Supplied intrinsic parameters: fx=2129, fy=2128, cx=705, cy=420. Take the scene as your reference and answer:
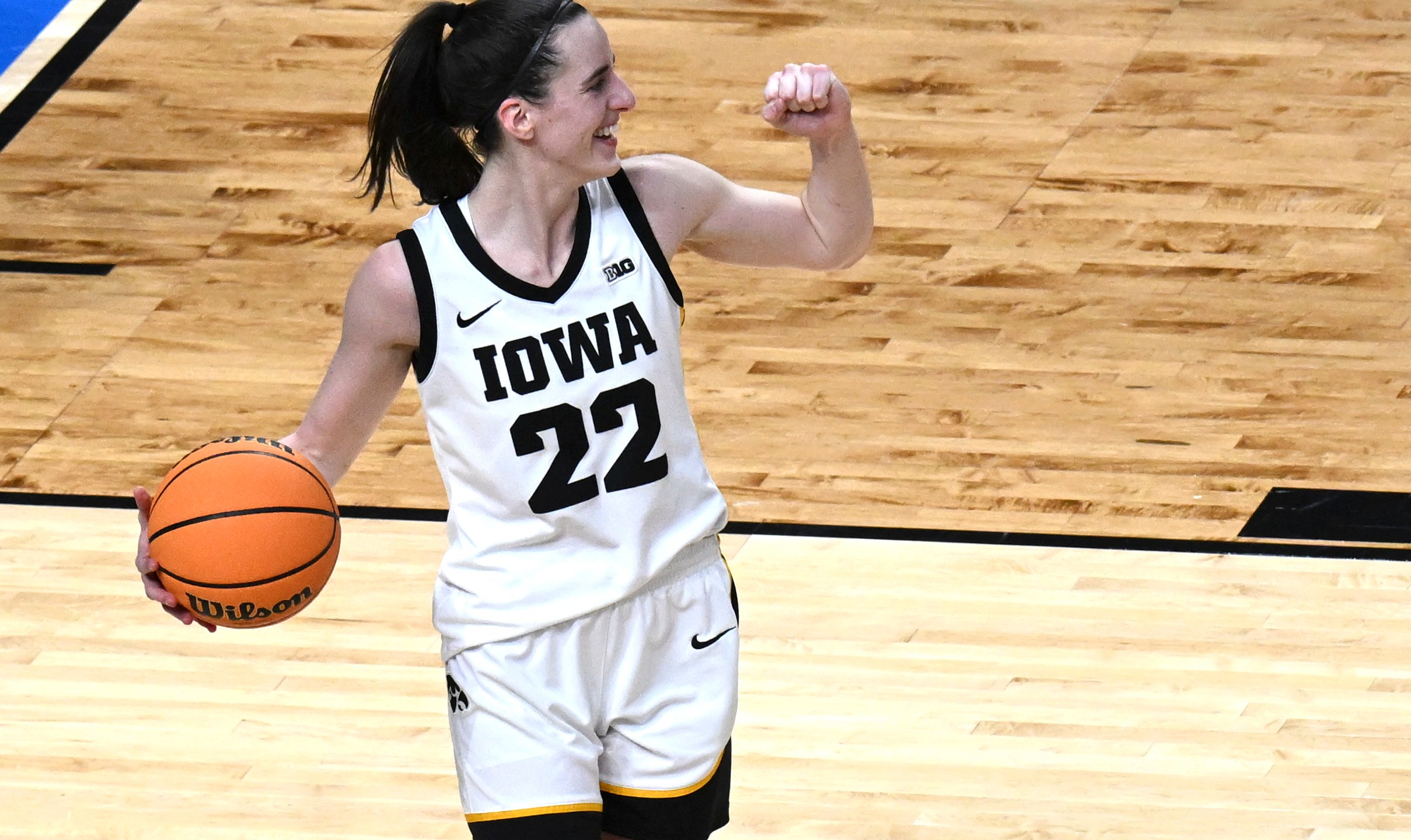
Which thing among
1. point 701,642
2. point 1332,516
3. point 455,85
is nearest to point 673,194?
point 455,85

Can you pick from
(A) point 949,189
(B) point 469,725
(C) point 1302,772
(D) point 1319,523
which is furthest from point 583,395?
(A) point 949,189

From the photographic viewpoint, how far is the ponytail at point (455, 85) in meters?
2.82

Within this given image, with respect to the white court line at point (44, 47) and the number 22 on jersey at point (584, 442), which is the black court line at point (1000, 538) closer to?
the number 22 on jersey at point (584, 442)

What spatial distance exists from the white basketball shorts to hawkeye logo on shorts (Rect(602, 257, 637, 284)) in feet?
1.43

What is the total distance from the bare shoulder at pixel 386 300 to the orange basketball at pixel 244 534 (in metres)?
0.26

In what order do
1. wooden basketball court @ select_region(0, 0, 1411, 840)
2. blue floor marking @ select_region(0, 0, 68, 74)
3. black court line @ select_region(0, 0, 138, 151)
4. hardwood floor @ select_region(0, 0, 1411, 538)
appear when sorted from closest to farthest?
wooden basketball court @ select_region(0, 0, 1411, 840) → hardwood floor @ select_region(0, 0, 1411, 538) → black court line @ select_region(0, 0, 138, 151) → blue floor marking @ select_region(0, 0, 68, 74)

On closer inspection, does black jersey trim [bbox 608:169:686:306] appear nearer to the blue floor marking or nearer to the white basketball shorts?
the white basketball shorts

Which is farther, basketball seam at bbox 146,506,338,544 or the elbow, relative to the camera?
the elbow

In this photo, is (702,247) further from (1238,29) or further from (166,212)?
(1238,29)

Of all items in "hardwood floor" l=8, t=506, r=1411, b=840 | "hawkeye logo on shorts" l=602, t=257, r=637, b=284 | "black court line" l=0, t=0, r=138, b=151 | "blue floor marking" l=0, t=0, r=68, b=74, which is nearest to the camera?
"hawkeye logo on shorts" l=602, t=257, r=637, b=284

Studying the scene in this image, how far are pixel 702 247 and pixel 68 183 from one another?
4.32 m

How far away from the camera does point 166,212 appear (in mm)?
6738

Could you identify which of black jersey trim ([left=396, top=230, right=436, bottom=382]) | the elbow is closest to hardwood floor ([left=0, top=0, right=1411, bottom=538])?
the elbow

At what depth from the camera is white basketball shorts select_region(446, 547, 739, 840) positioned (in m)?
2.94
